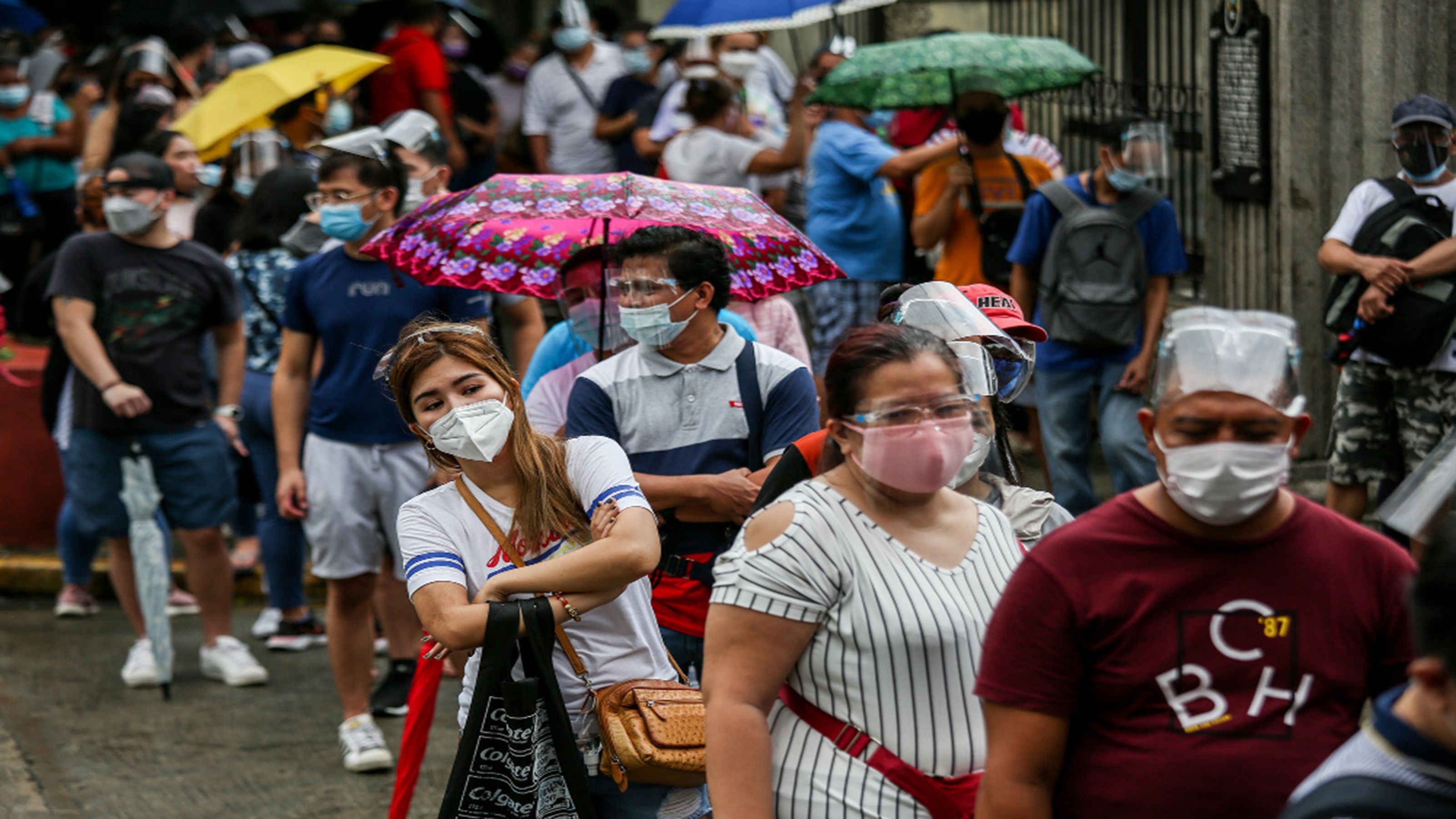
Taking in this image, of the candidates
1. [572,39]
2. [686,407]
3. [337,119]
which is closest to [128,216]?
[337,119]

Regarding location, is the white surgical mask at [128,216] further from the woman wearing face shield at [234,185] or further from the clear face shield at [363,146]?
the woman wearing face shield at [234,185]

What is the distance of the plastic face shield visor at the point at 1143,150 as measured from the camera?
23.9ft

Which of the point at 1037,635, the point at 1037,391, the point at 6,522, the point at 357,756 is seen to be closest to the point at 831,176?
the point at 1037,391

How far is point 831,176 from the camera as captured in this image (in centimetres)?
858

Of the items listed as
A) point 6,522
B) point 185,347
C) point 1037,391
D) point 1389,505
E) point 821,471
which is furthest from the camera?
point 6,522

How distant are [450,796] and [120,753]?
328 centimetres

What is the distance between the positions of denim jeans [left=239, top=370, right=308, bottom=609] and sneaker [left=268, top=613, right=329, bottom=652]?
0.34 m

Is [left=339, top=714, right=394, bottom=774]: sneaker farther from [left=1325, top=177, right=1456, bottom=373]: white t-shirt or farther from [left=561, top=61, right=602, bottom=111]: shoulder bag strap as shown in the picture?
[left=561, top=61, right=602, bottom=111]: shoulder bag strap

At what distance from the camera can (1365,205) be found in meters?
6.58

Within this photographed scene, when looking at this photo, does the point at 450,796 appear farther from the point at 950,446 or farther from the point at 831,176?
the point at 831,176

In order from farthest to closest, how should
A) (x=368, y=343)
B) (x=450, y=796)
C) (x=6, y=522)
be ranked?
1. (x=6, y=522)
2. (x=368, y=343)
3. (x=450, y=796)

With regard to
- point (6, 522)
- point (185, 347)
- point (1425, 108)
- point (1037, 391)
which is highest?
point (1425, 108)

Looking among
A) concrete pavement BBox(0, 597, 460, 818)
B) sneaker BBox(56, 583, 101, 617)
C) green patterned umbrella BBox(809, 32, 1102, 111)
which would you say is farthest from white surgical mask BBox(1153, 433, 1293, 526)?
sneaker BBox(56, 583, 101, 617)

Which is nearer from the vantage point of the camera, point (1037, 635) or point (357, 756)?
point (1037, 635)
